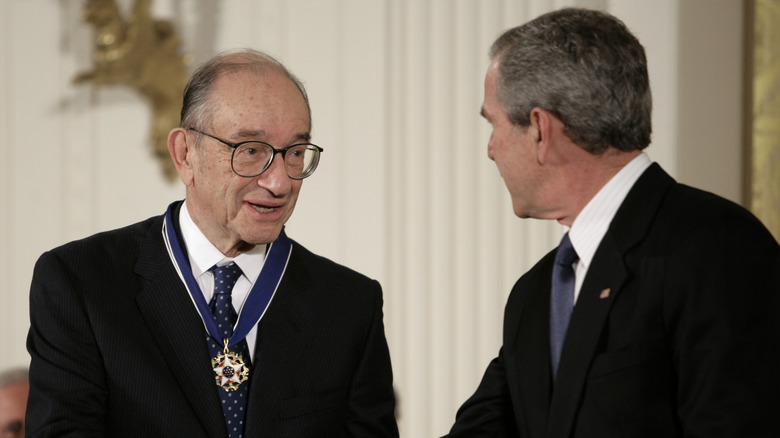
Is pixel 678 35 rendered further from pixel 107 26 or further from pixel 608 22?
pixel 107 26

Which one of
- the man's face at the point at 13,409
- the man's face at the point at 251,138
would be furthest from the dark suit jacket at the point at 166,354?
the man's face at the point at 13,409

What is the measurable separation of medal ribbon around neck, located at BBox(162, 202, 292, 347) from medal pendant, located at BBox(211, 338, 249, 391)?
27 mm

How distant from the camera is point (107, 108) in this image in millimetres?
3863

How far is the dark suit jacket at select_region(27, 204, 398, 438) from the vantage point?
198cm

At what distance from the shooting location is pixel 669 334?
169 centimetres

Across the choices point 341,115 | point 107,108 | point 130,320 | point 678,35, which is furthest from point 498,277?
point 130,320

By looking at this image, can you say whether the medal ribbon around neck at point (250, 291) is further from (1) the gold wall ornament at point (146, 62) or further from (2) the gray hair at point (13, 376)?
(2) the gray hair at point (13, 376)

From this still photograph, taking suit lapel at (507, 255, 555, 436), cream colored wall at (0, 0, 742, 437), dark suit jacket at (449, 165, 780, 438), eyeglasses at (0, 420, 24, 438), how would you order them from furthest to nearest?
cream colored wall at (0, 0, 742, 437) → eyeglasses at (0, 420, 24, 438) → suit lapel at (507, 255, 555, 436) → dark suit jacket at (449, 165, 780, 438)

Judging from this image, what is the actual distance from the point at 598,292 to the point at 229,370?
2.66 feet

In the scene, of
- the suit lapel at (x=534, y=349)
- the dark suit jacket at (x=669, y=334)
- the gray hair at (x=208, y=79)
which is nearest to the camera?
the dark suit jacket at (x=669, y=334)

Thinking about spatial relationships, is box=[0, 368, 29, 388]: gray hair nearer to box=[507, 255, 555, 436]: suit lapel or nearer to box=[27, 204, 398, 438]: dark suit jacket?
box=[27, 204, 398, 438]: dark suit jacket

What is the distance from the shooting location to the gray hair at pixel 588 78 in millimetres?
1837

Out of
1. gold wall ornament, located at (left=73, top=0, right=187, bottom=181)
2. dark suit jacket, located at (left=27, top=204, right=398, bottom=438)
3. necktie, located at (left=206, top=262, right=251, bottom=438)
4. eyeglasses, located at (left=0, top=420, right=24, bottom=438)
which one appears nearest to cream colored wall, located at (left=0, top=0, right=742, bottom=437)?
gold wall ornament, located at (left=73, top=0, right=187, bottom=181)

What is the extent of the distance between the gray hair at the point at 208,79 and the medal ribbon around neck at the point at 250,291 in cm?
26
